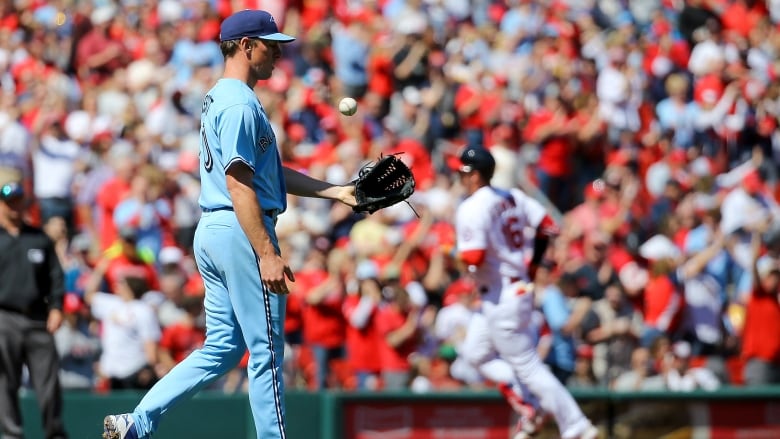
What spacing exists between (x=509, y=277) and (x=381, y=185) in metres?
2.99

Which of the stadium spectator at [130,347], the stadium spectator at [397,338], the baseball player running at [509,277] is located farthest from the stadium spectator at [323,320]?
the baseball player running at [509,277]

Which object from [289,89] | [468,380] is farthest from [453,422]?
[289,89]

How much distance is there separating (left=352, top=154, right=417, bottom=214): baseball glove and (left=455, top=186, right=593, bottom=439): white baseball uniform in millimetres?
2510

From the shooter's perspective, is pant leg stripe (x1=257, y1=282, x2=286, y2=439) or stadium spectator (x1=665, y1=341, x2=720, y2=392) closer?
pant leg stripe (x1=257, y1=282, x2=286, y2=439)

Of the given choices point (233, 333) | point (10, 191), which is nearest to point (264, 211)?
point (233, 333)

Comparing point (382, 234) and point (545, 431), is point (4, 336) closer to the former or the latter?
point (545, 431)

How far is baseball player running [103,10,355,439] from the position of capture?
6.51 metres

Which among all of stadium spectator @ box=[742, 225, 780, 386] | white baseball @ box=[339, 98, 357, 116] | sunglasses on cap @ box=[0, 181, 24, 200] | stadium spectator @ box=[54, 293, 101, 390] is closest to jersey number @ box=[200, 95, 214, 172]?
white baseball @ box=[339, 98, 357, 116]

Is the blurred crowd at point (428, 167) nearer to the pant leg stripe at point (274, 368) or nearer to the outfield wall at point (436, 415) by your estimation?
the outfield wall at point (436, 415)

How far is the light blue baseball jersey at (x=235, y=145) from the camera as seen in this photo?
6523mm

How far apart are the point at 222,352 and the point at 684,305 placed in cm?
811

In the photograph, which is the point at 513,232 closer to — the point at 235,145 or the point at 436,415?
the point at 436,415

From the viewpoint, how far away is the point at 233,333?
6.84 metres

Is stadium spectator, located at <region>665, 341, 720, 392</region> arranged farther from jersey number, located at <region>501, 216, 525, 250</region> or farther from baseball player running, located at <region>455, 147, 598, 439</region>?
jersey number, located at <region>501, 216, 525, 250</region>
